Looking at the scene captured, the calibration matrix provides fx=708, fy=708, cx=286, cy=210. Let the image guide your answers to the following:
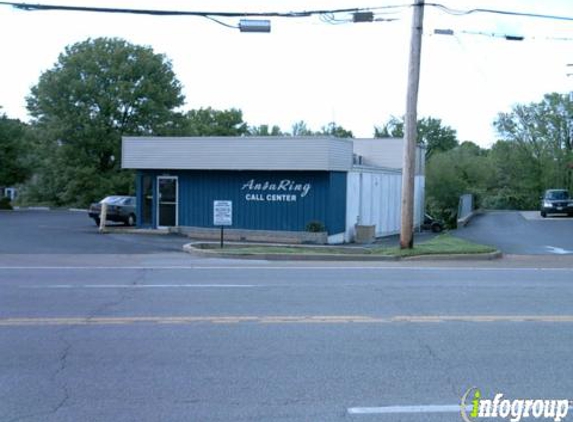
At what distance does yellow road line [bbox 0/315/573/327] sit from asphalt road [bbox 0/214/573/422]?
3cm

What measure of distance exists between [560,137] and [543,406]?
71443 mm

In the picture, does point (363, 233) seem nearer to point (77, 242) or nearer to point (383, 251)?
point (383, 251)

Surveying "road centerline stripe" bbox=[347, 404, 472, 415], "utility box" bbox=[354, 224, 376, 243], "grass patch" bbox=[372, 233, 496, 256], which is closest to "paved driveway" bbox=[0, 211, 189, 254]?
"grass patch" bbox=[372, 233, 496, 256]

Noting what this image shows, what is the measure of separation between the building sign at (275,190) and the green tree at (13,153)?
32.2m

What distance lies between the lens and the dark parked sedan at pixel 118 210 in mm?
31719

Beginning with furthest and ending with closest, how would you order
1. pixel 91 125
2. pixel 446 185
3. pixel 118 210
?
pixel 91 125
pixel 446 185
pixel 118 210

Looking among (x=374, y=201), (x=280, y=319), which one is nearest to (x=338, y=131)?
(x=374, y=201)

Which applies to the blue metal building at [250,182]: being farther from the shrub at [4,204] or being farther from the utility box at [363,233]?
the shrub at [4,204]

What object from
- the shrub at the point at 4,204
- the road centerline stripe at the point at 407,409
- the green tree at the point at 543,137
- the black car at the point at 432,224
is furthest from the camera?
the green tree at the point at 543,137

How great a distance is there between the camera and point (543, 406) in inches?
230

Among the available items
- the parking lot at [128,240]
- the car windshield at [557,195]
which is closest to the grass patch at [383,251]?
the parking lot at [128,240]

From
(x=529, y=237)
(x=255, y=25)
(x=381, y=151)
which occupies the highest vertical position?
(x=255, y=25)

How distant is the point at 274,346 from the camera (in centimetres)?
790

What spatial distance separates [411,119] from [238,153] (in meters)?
9.25
